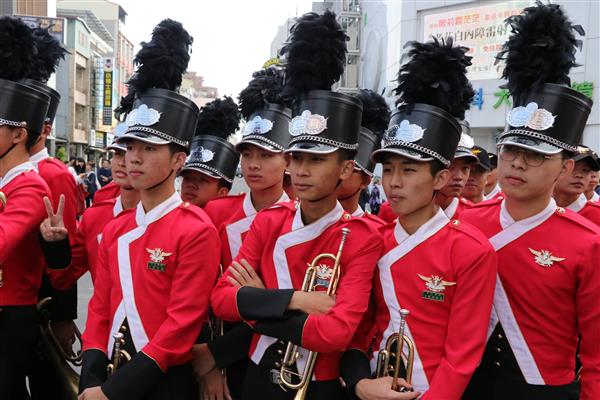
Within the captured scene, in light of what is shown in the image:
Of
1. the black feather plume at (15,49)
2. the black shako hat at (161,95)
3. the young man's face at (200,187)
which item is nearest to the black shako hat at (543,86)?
the black shako hat at (161,95)

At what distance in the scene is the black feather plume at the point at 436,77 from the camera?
3.38m

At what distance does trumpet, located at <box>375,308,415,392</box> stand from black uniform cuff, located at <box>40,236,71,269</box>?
2.16 meters

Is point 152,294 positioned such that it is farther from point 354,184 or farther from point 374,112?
point 374,112

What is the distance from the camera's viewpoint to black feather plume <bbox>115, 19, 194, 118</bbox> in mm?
3965

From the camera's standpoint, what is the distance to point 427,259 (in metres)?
3.11

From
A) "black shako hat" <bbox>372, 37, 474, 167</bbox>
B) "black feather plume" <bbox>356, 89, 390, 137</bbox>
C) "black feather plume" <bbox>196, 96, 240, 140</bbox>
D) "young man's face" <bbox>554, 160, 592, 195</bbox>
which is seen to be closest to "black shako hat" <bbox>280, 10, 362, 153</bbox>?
"black shako hat" <bbox>372, 37, 474, 167</bbox>

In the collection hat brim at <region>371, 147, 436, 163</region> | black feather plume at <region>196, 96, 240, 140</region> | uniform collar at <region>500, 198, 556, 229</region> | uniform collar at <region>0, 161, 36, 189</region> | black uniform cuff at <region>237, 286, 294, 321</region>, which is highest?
black feather plume at <region>196, 96, 240, 140</region>

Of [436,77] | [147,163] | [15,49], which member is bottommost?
[147,163]

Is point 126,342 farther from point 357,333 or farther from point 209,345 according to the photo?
point 357,333

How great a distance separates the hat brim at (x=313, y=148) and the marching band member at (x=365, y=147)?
1.21 metres

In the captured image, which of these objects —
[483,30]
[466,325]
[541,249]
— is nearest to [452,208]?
[541,249]

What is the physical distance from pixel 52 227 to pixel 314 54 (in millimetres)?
1961

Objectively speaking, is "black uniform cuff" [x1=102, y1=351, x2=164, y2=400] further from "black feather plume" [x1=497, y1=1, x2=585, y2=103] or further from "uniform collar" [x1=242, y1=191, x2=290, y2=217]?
"black feather plume" [x1=497, y1=1, x2=585, y2=103]

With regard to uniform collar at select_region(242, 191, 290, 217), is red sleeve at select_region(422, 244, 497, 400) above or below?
below
